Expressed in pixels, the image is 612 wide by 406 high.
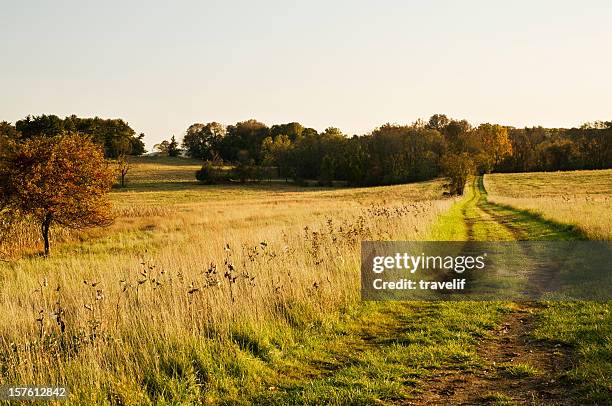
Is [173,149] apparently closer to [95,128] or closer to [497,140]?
[95,128]

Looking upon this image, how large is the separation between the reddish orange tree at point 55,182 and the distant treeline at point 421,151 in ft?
240

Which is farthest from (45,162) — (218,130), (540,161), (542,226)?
(218,130)

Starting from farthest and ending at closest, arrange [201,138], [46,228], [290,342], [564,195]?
[201,138], [564,195], [46,228], [290,342]

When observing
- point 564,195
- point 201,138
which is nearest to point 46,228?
point 564,195

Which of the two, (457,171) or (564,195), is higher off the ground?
(457,171)

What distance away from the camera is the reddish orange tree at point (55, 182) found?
2085cm

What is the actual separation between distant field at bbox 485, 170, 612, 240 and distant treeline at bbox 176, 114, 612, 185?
15676mm

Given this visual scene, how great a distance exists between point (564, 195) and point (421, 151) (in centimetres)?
5295

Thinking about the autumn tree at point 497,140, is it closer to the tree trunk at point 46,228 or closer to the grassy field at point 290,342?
the tree trunk at point 46,228

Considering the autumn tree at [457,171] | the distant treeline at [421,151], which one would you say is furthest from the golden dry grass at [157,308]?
the distant treeline at [421,151]

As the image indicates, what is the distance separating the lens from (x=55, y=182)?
21406 mm

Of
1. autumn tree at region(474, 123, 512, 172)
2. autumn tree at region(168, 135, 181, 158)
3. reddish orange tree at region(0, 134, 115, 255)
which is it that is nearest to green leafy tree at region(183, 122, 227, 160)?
autumn tree at region(168, 135, 181, 158)

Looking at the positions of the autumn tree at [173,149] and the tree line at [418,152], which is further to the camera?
the autumn tree at [173,149]

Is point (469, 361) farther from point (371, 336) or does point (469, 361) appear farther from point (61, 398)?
point (61, 398)
